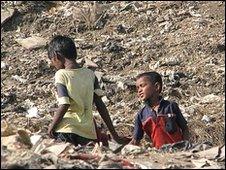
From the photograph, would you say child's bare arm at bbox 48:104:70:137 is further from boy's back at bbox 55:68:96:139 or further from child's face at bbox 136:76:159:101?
child's face at bbox 136:76:159:101

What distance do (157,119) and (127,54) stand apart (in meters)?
3.67

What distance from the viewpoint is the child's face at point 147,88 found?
5.04 meters

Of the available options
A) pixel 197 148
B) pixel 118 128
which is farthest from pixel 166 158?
pixel 118 128

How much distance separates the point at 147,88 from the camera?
506 cm

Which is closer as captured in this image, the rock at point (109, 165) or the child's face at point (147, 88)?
the rock at point (109, 165)

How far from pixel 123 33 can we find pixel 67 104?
4540 mm

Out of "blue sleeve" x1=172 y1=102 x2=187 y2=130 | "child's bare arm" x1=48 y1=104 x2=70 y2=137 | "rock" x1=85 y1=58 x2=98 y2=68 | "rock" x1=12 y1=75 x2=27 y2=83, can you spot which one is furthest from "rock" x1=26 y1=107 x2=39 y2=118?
"blue sleeve" x1=172 y1=102 x2=187 y2=130

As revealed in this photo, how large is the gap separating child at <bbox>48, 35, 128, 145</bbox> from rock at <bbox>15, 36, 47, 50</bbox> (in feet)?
13.2

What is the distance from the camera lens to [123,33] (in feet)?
30.1

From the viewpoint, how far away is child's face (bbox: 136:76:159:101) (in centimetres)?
504

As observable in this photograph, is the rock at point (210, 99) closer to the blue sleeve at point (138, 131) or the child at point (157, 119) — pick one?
the child at point (157, 119)

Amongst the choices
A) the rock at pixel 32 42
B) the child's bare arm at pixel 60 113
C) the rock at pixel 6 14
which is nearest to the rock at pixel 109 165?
the child's bare arm at pixel 60 113

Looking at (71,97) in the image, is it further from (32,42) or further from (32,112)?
(32,42)

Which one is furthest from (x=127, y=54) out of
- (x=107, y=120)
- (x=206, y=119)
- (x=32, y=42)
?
(x=107, y=120)
